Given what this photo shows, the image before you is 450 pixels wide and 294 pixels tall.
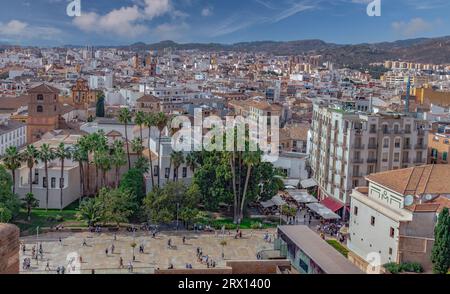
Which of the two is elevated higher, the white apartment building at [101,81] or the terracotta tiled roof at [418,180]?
the white apartment building at [101,81]

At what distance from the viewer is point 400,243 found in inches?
528

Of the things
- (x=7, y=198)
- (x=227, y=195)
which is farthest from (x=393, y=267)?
(x=7, y=198)

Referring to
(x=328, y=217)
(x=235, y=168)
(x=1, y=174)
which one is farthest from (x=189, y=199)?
(x=1, y=174)

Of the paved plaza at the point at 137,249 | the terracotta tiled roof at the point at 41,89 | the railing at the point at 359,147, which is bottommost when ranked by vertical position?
the paved plaza at the point at 137,249

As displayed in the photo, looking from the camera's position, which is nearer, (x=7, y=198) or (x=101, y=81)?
(x=7, y=198)

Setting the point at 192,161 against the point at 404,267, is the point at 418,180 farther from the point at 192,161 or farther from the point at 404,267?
the point at 192,161

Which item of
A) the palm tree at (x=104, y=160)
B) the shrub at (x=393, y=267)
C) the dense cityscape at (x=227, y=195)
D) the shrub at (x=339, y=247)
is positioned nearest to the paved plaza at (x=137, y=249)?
the dense cityscape at (x=227, y=195)

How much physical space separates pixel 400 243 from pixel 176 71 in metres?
69.1

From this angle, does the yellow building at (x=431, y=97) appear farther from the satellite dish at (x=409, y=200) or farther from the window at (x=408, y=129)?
the satellite dish at (x=409, y=200)

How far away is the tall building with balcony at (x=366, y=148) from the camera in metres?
19.7

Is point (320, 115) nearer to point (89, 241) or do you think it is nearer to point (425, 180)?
point (425, 180)

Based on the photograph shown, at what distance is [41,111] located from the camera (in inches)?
1126

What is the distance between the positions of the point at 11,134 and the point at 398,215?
21.4 m

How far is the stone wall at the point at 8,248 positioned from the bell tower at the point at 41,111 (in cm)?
2580
